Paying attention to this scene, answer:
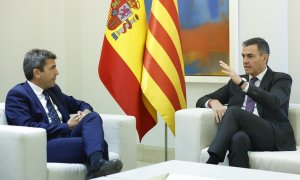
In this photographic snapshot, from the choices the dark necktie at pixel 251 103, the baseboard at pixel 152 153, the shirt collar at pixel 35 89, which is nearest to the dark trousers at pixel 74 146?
the shirt collar at pixel 35 89

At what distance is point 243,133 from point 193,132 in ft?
1.24

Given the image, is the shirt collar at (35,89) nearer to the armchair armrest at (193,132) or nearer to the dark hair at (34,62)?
the dark hair at (34,62)

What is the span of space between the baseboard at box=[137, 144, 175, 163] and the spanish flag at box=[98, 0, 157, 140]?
44.2 inches

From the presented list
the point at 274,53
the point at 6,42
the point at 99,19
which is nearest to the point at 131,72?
the point at 274,53

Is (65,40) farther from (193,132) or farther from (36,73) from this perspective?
(193,132)

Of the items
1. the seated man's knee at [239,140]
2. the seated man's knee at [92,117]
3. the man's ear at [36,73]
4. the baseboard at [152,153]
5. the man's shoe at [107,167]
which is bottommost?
the baseboard at [152,153]

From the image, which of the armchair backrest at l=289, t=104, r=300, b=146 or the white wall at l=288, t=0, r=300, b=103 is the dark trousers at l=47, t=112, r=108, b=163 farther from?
the white wall at l=288, t=0, r=300, b=103

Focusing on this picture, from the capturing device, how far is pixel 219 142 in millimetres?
3148

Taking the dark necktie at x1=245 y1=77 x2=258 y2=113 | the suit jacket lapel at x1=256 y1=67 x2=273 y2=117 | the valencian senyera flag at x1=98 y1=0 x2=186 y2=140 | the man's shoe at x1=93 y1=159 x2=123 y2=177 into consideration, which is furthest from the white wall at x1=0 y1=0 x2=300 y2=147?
the man's shoe at x1=93 y1=159 x2=123 y2=177

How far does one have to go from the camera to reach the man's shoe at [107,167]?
2852 mm

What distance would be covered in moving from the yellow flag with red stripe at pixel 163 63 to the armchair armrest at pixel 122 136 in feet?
1.39

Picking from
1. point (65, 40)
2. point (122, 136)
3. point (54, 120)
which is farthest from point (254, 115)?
point (65, 40)

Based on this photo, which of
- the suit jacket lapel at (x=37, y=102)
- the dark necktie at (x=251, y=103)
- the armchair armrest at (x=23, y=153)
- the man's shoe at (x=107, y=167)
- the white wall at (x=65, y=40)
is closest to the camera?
the armchair armrest at (x=23, y=153)

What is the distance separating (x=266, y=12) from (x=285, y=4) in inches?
7.2
